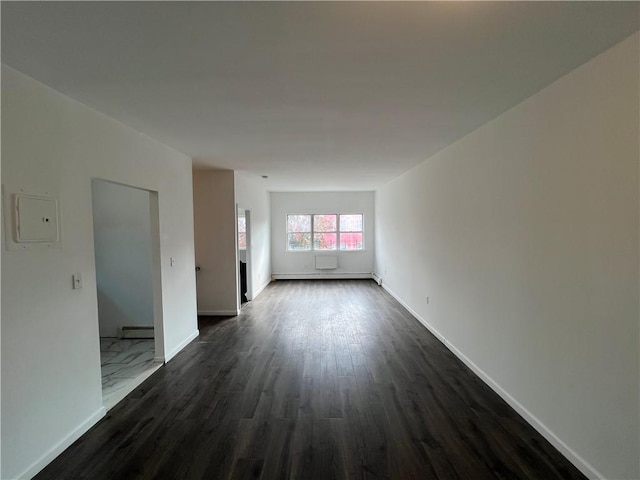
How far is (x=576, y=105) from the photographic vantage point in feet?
6.16

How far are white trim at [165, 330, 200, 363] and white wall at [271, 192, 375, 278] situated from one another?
4493 mm

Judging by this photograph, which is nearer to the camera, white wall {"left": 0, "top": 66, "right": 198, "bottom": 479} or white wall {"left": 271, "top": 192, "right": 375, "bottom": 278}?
white wall {"left": 0, "top": 66, "right": 198, "bottom": 479}

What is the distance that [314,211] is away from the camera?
8.78m

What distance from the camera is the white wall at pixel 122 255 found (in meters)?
4.27

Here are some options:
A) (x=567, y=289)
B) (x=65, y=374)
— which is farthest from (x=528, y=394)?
(x=65, y=374)

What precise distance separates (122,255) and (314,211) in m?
5.22

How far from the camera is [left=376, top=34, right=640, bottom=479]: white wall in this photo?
63.5 inches

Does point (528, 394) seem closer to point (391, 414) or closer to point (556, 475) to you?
point (556, 475)

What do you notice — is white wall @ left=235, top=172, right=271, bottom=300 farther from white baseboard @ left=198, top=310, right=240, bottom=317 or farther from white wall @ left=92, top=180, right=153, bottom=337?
white wall @ left=92, top=180, right=153, bottom=337

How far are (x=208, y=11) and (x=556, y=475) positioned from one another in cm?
300

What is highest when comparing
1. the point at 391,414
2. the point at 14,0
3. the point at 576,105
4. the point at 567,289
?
the point at 14,0

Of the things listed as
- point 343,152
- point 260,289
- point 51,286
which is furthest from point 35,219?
point 260,289

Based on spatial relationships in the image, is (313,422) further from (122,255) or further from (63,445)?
(122,255)

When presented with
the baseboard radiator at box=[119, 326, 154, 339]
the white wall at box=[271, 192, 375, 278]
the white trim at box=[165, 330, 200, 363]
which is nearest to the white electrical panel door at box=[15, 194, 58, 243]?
the white trim at box=[165, 330, 200, 363]
